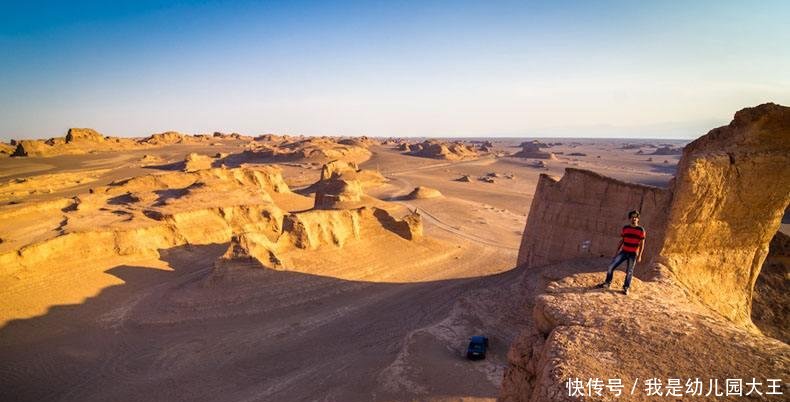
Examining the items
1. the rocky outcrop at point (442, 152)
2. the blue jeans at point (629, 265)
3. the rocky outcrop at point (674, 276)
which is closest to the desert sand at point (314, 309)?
the rocky outcrop at point (674, 276)

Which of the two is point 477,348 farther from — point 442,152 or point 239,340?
point 442,152

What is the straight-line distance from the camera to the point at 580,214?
48.4 ft

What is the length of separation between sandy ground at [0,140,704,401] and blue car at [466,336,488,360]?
0.70 ft

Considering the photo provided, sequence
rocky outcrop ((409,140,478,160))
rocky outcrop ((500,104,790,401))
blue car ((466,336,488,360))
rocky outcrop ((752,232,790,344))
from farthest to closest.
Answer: rocky outcrop ((409,140,478,160))
rocky outcrop ((752,232,790,344))
blue car ((466,336,488,360))
rocky outcrop ((500,104,790,401))

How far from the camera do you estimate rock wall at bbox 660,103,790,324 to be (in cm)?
1005

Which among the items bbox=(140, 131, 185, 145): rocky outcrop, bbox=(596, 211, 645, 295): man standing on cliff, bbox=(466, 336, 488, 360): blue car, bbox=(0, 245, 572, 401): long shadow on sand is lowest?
bbox=(0, 245, 572, 401): long shadow on sand

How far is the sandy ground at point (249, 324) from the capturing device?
35.4ft

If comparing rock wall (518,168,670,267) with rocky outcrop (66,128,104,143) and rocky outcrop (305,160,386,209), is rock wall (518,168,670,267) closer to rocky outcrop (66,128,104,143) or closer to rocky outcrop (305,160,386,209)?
rocky outcrop (305,160,386,209)

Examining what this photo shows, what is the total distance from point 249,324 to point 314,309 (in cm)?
250

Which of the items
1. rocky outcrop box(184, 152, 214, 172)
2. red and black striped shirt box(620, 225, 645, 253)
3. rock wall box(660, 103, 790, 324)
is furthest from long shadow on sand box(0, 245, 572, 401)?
rocky outcrop box(184, 152, 214, 172)

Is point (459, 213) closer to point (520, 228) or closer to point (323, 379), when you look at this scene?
point (520, 228)

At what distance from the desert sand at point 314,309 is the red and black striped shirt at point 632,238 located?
80cm

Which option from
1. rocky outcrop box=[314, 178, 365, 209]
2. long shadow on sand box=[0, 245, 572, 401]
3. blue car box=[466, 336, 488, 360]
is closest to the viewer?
long shadow on sand box=[0, 245, 572, 401]

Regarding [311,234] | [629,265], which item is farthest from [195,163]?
[629,265]
